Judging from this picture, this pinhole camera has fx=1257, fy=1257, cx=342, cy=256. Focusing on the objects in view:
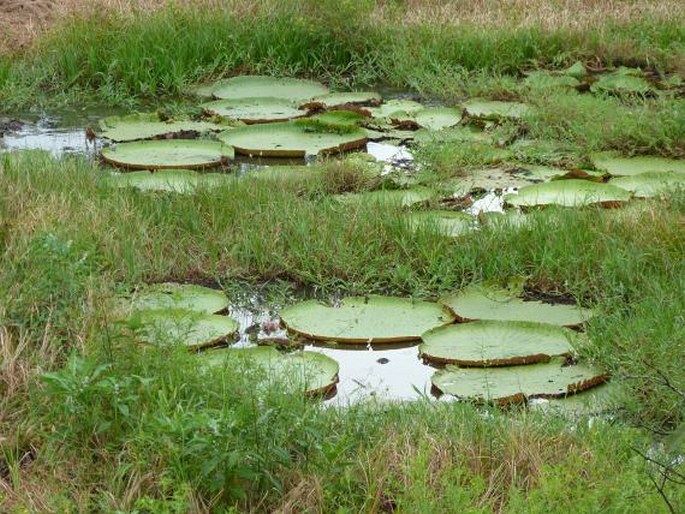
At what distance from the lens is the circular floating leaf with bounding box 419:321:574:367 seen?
3.95 metres

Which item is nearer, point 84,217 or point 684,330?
point 684,330

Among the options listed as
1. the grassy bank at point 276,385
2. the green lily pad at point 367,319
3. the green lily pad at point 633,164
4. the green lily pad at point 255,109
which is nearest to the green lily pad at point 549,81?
the green lily pad at point 633,164

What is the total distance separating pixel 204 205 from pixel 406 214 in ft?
2.67

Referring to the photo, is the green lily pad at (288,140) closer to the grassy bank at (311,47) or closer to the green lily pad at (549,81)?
the grassy bank at (311,47)

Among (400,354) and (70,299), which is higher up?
(70,299)

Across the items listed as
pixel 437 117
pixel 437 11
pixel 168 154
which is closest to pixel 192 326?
pixel 168 154

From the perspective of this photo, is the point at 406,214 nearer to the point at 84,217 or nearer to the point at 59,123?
the point at 84,217

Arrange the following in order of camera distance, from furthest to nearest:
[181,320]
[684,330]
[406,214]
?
1. [406,214]
2. [181,320]
3. [684,330]

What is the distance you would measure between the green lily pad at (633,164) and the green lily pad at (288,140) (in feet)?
3.94

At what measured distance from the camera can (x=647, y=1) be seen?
27.6 feet

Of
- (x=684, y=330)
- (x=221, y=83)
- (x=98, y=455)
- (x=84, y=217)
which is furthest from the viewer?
(x=221, y=83)

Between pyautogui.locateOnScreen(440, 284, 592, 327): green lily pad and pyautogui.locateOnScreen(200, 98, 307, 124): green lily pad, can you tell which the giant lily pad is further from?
pyautogui.locateOnScreen(200, 98, 307, 124): green lily pad

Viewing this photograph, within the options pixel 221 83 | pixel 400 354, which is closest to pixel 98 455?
pixel 400 354

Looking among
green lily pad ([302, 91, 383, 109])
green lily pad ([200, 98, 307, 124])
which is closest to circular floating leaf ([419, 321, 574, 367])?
green lily pad ([200, 98, 307, 124])
